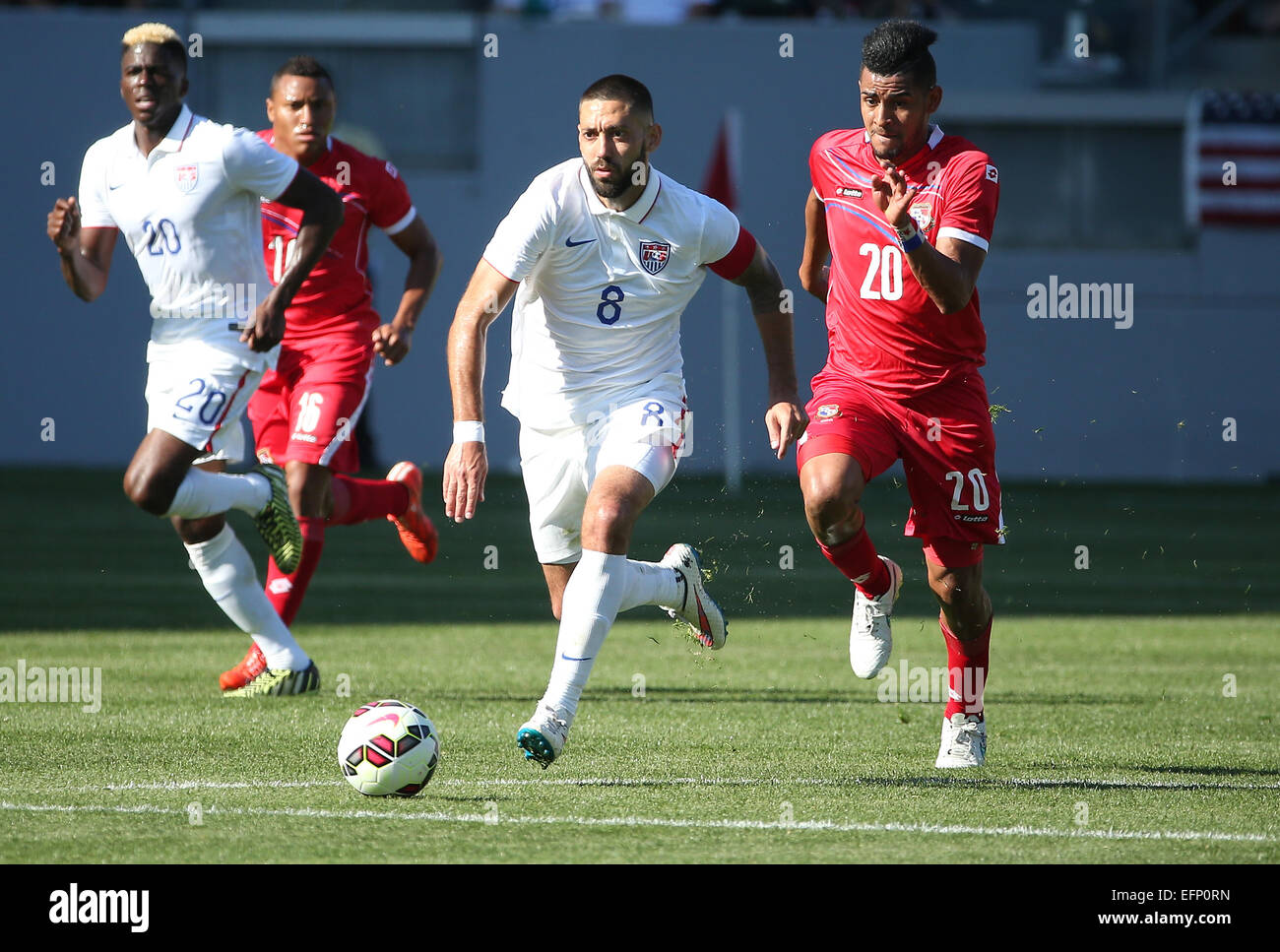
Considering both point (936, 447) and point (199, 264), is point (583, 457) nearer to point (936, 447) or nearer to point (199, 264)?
point (936, 447)

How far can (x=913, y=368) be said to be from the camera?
6.66 m

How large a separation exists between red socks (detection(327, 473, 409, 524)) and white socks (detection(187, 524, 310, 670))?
0.88 m

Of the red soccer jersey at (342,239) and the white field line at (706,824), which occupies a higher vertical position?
the red soccer jersey at (342,239)

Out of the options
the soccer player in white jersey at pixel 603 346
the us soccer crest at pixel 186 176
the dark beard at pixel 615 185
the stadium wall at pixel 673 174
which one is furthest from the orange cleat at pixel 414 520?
the stadium wall at pixel 673 174

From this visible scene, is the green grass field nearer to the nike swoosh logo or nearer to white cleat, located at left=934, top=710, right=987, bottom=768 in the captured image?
white cleat, located at left=934, top=710, right=987, bottom=768

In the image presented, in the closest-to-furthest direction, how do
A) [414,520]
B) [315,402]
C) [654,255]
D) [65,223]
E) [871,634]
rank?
[654,255], [871,634], [65,223], [315,402], [414,520]

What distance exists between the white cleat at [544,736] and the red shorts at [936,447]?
4.85 feet

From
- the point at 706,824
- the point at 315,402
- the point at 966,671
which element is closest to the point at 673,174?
the point at 315,402

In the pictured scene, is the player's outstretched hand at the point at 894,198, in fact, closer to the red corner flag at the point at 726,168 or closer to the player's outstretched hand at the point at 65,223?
the player's outstretched hand at the point at 65,223

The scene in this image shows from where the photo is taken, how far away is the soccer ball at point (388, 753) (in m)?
5.65

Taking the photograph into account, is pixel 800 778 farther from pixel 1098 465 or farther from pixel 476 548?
pixel 1098 465

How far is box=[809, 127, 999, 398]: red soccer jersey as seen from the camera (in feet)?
21.4

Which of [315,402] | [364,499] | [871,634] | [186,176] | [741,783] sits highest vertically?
[186,176]

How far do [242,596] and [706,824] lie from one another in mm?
3177
